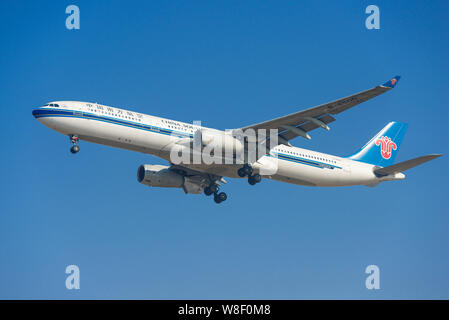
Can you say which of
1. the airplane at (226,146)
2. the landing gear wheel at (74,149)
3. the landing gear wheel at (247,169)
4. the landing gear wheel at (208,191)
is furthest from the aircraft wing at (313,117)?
the landing gear wheel at (74,149)

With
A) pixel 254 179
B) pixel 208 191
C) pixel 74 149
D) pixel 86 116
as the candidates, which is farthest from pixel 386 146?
pixel 74 149

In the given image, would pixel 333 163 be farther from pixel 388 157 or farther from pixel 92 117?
pixel 92 117

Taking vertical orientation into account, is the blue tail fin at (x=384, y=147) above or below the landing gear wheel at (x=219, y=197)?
above

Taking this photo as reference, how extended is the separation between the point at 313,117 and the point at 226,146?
6352 millimetres

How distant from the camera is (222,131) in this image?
44.3 metres

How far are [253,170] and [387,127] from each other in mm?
15066

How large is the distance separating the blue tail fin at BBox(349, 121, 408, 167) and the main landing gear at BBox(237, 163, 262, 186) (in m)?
9.63

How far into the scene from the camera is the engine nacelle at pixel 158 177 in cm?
4900

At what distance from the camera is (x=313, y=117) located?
41.8m

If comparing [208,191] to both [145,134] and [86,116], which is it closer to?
[145,134]

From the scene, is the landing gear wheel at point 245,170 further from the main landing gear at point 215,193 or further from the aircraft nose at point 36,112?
the aircraft nose at point 36,112

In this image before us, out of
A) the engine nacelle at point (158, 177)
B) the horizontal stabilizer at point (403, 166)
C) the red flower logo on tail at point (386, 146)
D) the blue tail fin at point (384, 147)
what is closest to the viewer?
the horizontal stabilizer at point (403, 166)

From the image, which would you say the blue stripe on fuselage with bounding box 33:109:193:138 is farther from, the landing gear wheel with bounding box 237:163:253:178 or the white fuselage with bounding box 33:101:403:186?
the landing gear wheel with bounding box 237:163:253:178

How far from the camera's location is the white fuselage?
136 ft
